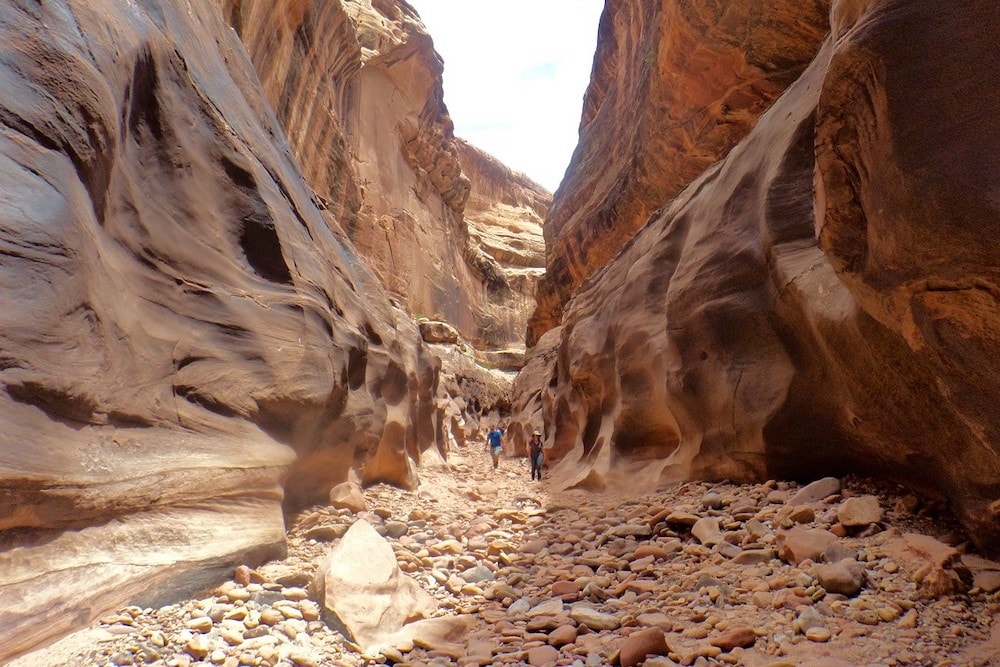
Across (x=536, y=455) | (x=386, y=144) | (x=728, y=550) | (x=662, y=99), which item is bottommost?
(x=536, y=455)

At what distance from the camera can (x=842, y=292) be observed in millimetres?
4668

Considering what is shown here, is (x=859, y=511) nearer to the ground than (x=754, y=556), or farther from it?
farther from it

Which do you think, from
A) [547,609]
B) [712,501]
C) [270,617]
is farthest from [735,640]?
[712,501]

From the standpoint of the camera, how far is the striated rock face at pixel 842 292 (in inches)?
104

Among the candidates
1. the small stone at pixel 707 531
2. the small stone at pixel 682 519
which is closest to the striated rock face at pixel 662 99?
the small stone at pixel 682 519

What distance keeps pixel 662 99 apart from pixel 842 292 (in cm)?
1076

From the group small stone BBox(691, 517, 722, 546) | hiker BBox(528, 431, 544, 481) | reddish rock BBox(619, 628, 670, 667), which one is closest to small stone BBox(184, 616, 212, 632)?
reddish rock BBox(619, 628, 670, 667)

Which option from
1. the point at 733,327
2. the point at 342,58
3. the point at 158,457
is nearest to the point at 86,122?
→ the point at 158,457

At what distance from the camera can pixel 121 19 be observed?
14.8 ft

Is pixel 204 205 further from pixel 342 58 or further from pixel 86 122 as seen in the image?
pixel 342 58

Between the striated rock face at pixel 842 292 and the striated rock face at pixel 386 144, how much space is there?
9.42 meters

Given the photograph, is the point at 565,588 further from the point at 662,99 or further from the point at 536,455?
the point at 662,99

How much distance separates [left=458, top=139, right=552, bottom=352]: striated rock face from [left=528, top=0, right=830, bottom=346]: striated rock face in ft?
67.5

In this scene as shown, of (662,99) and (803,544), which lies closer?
(803,544)
